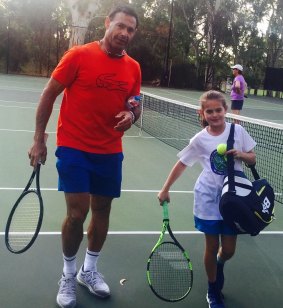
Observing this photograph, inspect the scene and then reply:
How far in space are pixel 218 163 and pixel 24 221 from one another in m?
1.28

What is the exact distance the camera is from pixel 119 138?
2832mm

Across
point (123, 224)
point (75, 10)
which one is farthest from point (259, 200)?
point (75, 10)

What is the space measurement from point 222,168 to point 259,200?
0.30 meters

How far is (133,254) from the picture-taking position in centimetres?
360

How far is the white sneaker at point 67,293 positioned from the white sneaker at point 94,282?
0.39 ft

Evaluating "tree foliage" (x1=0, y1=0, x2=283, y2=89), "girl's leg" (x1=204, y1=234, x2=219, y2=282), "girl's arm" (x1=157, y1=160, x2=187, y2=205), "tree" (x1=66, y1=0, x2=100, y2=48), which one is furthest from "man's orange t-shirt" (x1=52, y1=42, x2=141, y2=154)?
"tree" (x1=66, y1=0, x2=100, y2=48)

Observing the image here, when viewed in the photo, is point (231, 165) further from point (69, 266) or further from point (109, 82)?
point (69, 266)

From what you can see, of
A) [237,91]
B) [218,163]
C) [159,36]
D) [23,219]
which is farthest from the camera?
[159,36]

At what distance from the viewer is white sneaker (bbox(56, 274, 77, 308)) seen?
2699 millimetres

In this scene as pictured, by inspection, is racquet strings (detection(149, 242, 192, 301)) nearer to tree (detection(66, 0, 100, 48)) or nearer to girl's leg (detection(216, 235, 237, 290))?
girl's leg (detection(216, 235, 237, 290))

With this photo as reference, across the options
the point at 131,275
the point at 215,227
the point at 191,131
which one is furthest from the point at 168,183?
the point at 191,131

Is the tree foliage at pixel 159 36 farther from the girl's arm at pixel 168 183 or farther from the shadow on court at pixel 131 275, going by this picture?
the girl's arm at pixel 168 183

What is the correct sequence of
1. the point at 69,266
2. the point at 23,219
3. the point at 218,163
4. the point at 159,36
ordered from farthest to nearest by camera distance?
1. the point at 159,36
2. the point at 23,219
3. the point at 69,266
4. the point at 218,163

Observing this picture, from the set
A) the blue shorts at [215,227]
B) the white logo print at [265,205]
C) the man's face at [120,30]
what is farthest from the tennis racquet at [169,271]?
the man's face at [120,30]
